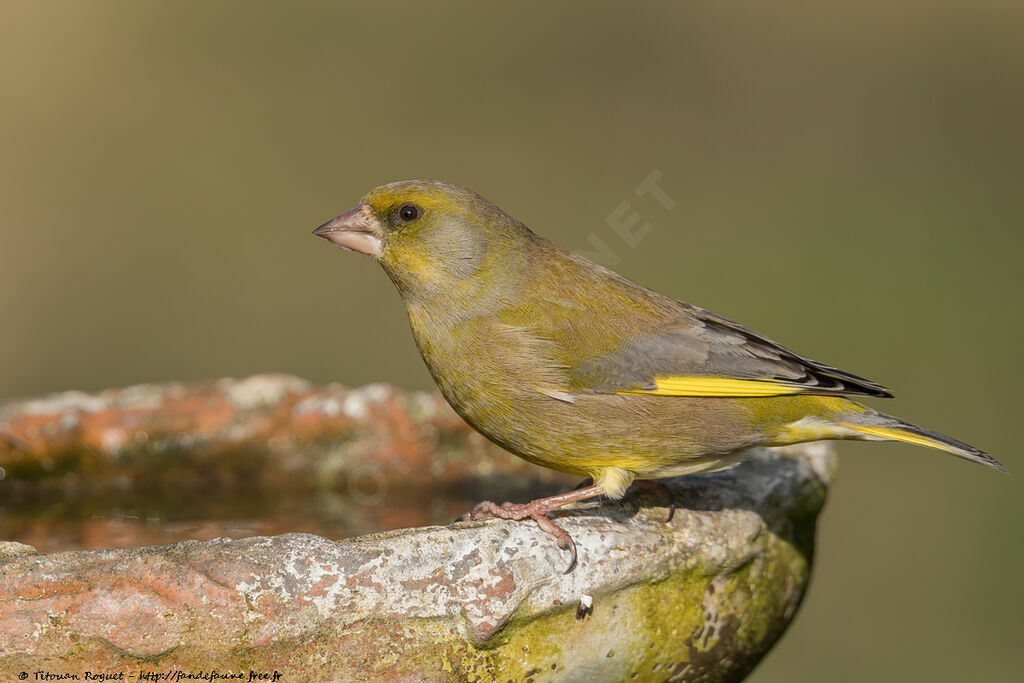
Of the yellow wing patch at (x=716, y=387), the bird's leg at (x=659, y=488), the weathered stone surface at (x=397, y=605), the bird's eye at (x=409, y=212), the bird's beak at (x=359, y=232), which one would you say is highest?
the bird's eye at (x=409, y=212)

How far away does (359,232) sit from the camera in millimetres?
4703

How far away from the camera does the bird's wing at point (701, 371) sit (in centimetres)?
446

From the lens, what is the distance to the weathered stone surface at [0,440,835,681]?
3.20 metres

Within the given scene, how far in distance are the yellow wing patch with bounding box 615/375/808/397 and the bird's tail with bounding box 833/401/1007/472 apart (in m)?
0.27

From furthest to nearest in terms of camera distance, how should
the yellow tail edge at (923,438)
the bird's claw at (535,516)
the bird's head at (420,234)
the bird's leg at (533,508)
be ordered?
the bird's head at (420,234), the yellow tail edge at (923,438), the bird's leg at (533,508), the bird's claw at (535,516)

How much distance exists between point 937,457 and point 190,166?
7.35 metres

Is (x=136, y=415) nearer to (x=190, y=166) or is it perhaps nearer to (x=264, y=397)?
(x=264, y=397)

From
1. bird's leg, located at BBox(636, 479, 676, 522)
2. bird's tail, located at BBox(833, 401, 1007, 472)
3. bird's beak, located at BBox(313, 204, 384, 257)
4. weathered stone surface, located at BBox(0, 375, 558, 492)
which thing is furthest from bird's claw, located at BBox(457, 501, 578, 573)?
weathered stone surface, located at BBox(0, 375, 558, 492)

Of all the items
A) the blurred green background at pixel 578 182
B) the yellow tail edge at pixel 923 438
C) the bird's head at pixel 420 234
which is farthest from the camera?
the blurred green background at pixel 578 182

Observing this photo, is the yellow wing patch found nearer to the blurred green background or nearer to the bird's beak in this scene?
the bird's beak

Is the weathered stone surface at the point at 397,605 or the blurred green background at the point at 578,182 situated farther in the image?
the blurred green background at the point at 578,182

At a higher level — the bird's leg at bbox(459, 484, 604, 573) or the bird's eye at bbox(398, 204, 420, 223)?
the bird's eye at bbox(398, 204, 420, 223)

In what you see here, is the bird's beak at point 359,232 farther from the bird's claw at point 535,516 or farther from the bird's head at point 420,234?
the bird's claw at point 535,516

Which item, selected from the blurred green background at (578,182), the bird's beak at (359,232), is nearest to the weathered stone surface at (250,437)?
the bird's beak at (359,232)
